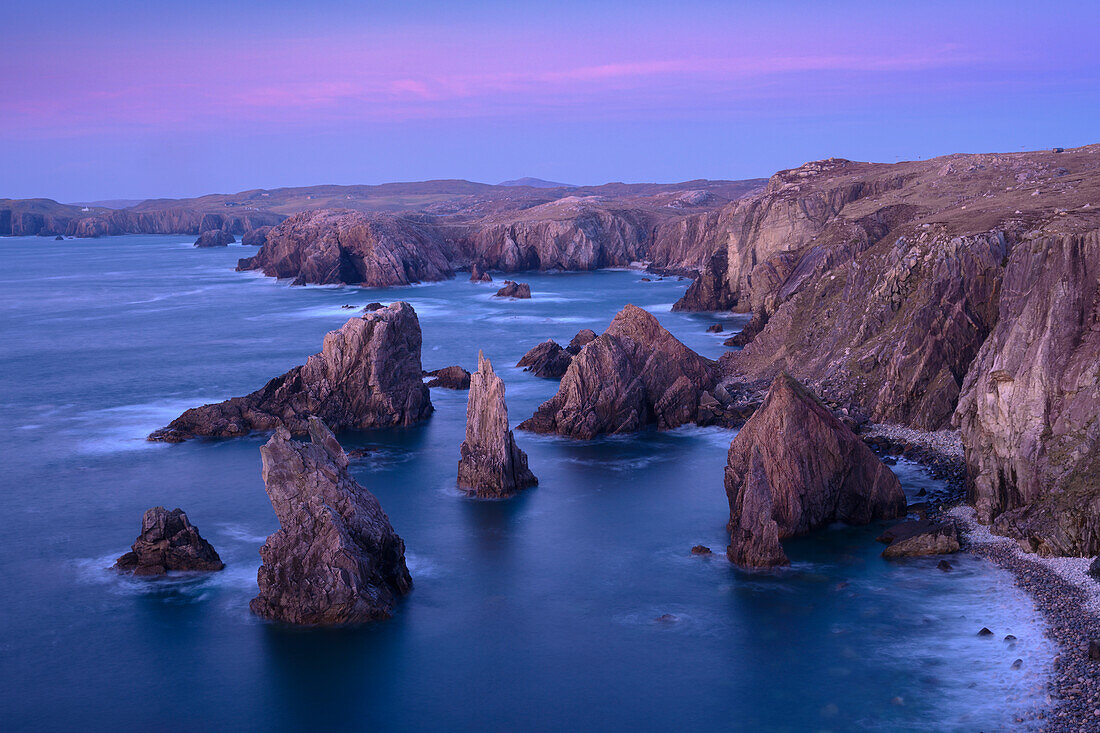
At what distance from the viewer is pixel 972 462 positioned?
159 ft

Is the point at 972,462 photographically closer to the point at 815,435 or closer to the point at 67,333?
the point at 815,435

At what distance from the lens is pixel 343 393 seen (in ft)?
236

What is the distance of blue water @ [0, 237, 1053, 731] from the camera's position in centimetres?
3534

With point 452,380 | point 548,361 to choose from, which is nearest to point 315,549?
point 452,380

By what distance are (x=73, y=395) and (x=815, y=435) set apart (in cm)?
6514

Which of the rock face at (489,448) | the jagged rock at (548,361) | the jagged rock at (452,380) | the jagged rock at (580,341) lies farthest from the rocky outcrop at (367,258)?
the rock face at (489,448)

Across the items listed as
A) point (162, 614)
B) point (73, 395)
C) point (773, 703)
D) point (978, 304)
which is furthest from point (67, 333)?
point (773, 703)

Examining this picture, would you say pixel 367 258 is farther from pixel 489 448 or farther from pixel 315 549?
pixel 315 549

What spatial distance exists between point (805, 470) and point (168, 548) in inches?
1118

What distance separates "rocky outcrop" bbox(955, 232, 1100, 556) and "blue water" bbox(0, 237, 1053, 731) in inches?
142

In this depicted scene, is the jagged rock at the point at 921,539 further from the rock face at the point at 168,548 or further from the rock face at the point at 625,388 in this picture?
the rock face at the point at 168,548

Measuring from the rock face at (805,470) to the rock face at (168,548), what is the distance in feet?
75.1

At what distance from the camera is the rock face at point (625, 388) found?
6825cm

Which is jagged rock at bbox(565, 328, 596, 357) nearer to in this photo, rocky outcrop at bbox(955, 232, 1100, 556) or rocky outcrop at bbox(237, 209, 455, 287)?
rocky outcrop at bbox(955, 232, 1100, 556)
